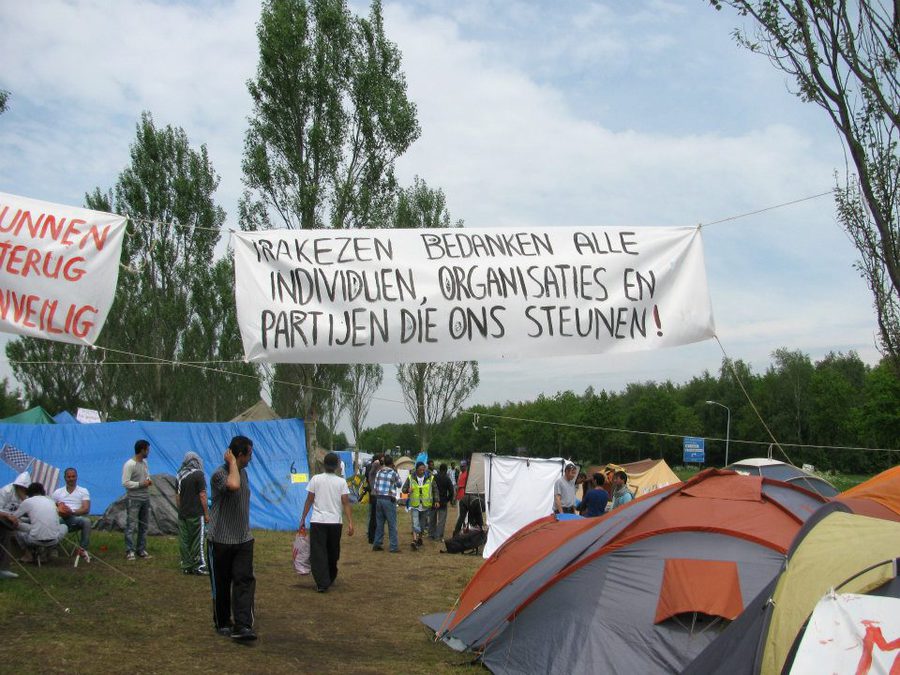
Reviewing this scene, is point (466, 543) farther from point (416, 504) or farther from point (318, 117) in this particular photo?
point (318, 117)

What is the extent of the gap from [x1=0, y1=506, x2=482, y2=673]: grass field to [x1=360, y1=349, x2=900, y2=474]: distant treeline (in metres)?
41.0

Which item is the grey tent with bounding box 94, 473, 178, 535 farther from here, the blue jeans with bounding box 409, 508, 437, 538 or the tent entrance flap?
the tent entrance flap

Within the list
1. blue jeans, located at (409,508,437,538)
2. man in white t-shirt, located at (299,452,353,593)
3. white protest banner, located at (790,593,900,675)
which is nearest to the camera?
white protest banner, located at (790,593,900,675)

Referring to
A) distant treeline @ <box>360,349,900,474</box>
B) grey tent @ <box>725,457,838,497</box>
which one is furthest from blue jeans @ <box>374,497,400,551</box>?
distant treeline @ <box>360,349,900,474</box>

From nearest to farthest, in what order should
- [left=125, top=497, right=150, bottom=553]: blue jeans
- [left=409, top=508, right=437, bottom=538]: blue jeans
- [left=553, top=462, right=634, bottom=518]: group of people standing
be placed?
[left=553, top=462, right=634, bottom=518]: group of people standing → [left=125, top=497, right=150, bottom=553]: blue jeans → [left=409, top=508, right=437, bottom=538]: blue jeans

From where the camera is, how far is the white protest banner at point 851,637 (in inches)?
122

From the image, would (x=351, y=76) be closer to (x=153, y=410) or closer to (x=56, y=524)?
(x=56, y=524)

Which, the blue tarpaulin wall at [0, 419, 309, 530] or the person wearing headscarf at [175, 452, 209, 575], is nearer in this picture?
the person wearing headscarf at [175, 452, 209, 575]

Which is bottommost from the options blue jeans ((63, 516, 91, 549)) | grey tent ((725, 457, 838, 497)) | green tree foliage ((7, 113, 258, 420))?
blue jeans ((63, 516, 91, 549))

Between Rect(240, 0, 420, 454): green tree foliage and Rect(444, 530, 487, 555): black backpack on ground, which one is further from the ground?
Rect(240, 0, 420, 454): green tree foliage

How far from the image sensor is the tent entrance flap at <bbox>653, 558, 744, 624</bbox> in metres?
5.22

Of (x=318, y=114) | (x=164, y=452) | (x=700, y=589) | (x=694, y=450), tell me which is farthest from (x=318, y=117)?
(x=694, y=450)

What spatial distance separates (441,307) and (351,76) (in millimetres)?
16406

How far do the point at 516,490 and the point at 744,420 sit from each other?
190 feet
